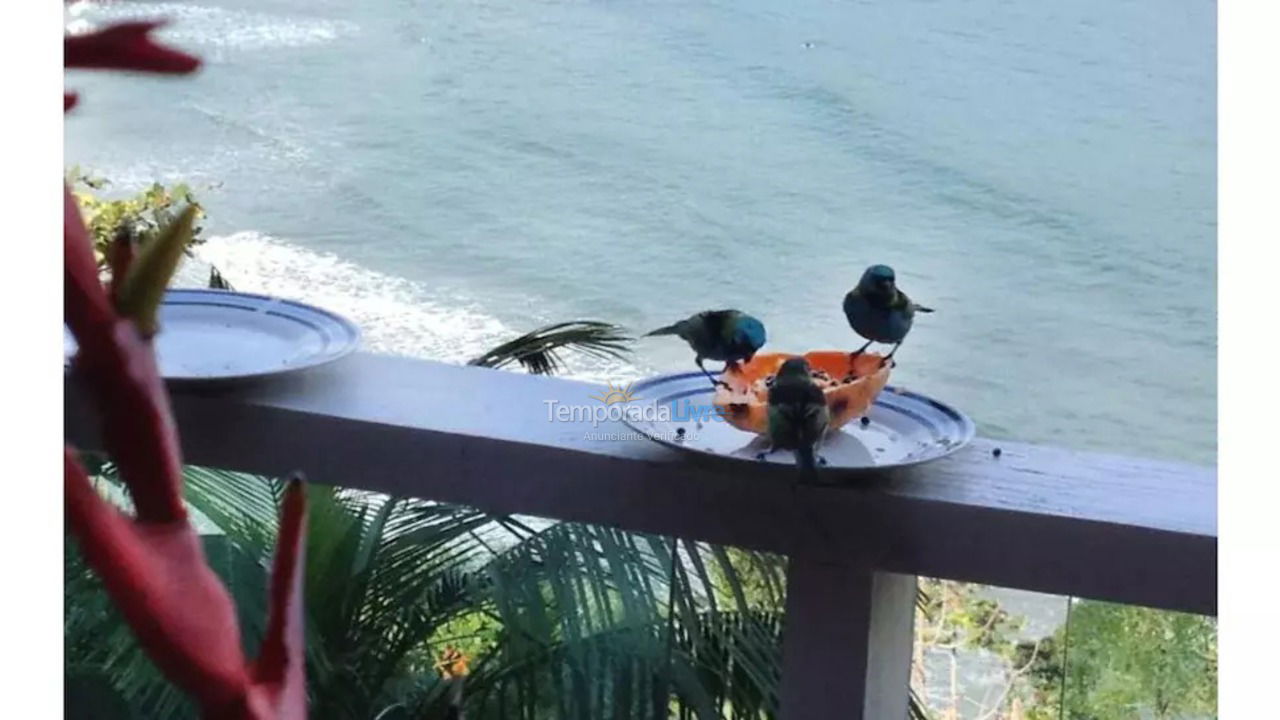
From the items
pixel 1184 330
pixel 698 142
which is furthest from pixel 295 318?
pixel 698 142

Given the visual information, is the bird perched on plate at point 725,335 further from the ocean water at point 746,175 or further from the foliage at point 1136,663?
the ocean water at point 746,175

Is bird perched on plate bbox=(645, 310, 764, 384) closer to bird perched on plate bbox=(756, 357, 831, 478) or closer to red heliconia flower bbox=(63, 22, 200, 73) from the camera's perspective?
bird perched on plate bbox=(756, 357, 831, 478)

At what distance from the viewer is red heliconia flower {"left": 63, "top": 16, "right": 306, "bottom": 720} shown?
0.51 feet

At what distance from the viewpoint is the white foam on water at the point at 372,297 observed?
13.7ft

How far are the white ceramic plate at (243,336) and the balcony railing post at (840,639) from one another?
280 mm

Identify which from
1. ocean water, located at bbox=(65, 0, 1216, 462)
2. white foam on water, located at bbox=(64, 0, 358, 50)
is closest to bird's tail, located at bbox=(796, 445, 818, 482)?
white foam on water, located at bbox=(64, 0, 358, 50)

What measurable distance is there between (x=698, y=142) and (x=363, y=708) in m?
4.78

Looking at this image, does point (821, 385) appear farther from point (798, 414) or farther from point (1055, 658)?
point (1055, 658)

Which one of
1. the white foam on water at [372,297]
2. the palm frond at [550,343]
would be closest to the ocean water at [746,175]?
the white foam on water at [372,297]

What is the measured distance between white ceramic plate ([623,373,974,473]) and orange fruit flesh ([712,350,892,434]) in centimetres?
1

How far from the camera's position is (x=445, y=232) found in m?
5.04

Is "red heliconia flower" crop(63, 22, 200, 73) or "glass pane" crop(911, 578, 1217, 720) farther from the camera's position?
"glass pane" crop(911, 578, 1217, 720)
